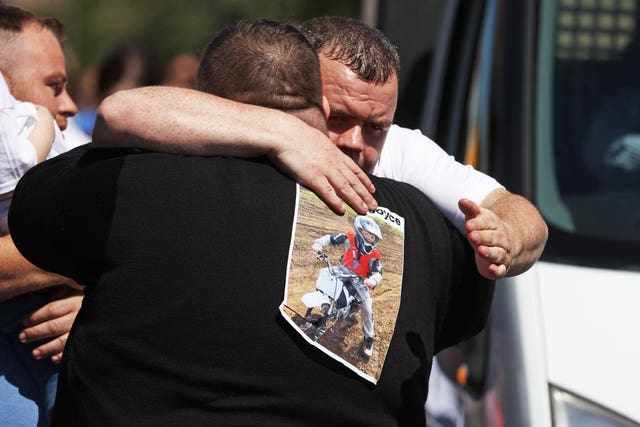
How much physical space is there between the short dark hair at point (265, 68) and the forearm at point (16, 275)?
0.61 m

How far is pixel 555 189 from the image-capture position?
145 inches

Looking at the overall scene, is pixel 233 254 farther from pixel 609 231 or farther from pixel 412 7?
pixel 412 7

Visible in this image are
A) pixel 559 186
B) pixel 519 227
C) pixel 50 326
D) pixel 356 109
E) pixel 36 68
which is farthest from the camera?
pixel 559 186

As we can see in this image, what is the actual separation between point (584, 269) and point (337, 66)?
1.14m

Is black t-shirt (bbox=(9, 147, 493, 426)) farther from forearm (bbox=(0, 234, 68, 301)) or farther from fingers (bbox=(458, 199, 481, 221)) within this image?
forearm (bbox=(0, 234, 68, 301))

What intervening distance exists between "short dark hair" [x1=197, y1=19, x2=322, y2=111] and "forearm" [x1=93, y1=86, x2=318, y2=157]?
0.04m

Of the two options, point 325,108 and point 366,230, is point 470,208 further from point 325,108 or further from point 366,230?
point 325,108

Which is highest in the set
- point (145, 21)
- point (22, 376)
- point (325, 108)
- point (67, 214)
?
point (325, 108)

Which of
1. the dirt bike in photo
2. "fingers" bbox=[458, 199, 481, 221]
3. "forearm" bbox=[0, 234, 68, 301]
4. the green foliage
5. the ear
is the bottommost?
the green foliage

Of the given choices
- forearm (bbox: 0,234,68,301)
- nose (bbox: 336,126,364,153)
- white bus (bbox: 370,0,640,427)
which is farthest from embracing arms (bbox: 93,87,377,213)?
white bus (bbox: 370,0,640,427)

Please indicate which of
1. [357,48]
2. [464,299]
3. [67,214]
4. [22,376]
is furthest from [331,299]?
[22,376]

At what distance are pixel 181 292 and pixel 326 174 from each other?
35cm

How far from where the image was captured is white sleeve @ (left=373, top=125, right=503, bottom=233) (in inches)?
96.3

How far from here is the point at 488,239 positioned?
2146mm
